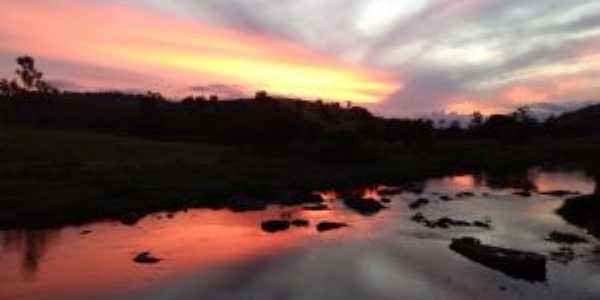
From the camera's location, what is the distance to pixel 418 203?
84188 millimetres

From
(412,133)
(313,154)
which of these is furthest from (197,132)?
(412,133)

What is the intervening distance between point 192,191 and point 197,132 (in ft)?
270

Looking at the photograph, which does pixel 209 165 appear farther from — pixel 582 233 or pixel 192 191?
pixel 582 233

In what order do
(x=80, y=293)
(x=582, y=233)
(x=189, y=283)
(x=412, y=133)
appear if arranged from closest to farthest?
(x=80, y=293) < (x=189, y=283) < (x=582, y=233) < (x=412, y=133)

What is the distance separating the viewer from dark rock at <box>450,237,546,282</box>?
146 ft

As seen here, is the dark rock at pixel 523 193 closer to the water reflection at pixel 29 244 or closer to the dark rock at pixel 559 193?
the dark rock at pixel 559 193

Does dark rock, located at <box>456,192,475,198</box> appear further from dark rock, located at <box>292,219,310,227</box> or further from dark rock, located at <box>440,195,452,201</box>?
dark rock, located at <box>292,219,310,227</box>

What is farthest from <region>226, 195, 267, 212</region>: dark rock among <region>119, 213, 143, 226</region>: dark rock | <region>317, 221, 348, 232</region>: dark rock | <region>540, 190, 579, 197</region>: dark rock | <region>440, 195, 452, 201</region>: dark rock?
<region>540, 190, 579, 197</region>: dark rock

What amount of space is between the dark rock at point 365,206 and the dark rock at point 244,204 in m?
11.0

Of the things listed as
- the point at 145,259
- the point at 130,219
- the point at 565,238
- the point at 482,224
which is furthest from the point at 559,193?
the point at 145,259

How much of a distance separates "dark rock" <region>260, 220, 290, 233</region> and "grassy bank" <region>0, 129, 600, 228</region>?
1496 cm

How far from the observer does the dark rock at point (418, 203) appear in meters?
82.3

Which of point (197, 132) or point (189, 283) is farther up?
point (197, 132)

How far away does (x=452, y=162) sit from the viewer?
153625 mm
